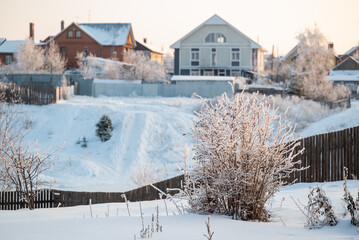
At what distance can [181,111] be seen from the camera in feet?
101

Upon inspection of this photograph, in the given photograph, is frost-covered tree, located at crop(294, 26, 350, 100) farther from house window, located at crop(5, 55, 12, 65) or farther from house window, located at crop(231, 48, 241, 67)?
house window, located at crop(5, 55, 12, 65)

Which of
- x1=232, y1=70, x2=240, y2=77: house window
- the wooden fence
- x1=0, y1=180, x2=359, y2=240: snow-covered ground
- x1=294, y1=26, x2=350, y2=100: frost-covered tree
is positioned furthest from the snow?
x1=232, y1=70, x2=240, y2=77: house window

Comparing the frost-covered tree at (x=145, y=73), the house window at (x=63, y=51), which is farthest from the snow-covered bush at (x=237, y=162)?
the house window at (x=63, y=51)

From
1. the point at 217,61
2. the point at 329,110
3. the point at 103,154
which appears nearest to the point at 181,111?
the point at 103,154

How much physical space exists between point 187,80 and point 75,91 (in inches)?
369

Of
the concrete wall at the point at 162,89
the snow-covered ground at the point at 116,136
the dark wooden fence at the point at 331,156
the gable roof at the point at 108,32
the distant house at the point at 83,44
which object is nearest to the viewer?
the dark wooden fence at the point at 331,156

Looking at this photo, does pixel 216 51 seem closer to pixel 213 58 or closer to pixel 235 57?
pixel 213 58

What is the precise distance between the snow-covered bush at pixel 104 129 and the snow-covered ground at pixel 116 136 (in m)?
0.31

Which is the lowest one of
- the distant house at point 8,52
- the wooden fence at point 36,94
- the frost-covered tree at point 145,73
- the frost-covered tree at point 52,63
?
the wooden fence at point 36,94

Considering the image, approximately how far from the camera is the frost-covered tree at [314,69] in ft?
126

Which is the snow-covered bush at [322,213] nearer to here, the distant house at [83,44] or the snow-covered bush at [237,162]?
the snow-covered bush at [237,162]

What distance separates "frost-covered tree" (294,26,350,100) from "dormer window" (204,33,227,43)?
26.0 feet

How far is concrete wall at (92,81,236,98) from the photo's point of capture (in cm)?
3822

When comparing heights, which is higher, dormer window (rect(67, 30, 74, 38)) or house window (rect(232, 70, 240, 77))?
dormer window (rect(67, 30, 74, 38))
